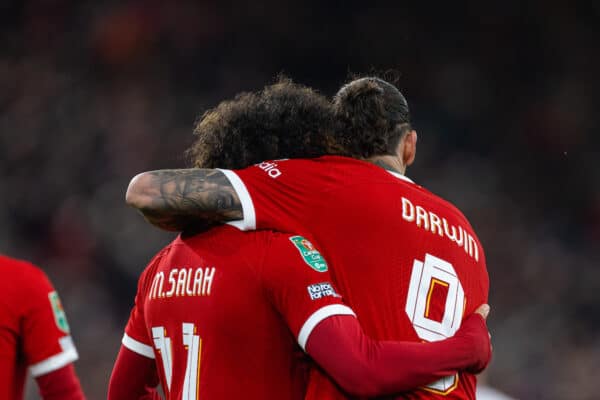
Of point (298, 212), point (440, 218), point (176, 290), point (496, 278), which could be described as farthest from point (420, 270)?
point (496, 278)

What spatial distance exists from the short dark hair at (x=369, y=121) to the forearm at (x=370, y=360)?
1.83 ft

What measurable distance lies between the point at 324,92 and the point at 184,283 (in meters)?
5.55

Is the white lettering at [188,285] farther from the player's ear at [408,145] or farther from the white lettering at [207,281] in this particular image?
the player's ear at [408,145]

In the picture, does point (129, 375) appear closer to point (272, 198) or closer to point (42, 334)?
point (42, 334)

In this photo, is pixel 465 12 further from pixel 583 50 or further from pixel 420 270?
pixel 420 270

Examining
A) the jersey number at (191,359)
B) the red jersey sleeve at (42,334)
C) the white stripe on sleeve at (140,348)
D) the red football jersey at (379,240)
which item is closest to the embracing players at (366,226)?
the red football jersey at (379,240)

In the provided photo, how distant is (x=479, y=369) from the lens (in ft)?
6.62

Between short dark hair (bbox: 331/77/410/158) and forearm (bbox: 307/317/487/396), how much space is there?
0.56 m

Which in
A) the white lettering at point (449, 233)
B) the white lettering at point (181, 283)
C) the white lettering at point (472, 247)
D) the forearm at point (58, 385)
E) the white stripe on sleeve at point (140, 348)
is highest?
the white lettering at point (449, 233)

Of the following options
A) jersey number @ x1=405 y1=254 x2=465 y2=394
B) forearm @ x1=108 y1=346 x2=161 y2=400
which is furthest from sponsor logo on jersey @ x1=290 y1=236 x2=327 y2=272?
forearm @ x1=108 y1=346 x2=161 y2=400

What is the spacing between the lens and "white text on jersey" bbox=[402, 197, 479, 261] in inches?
81.2

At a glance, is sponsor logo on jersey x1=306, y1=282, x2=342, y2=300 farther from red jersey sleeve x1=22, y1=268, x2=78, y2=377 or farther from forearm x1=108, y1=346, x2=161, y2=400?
red jersey sleeve x1=22, y1=268, x2=78, y2=377

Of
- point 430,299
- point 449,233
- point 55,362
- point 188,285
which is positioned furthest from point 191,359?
point 55,362

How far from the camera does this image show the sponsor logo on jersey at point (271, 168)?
2.11 meters
